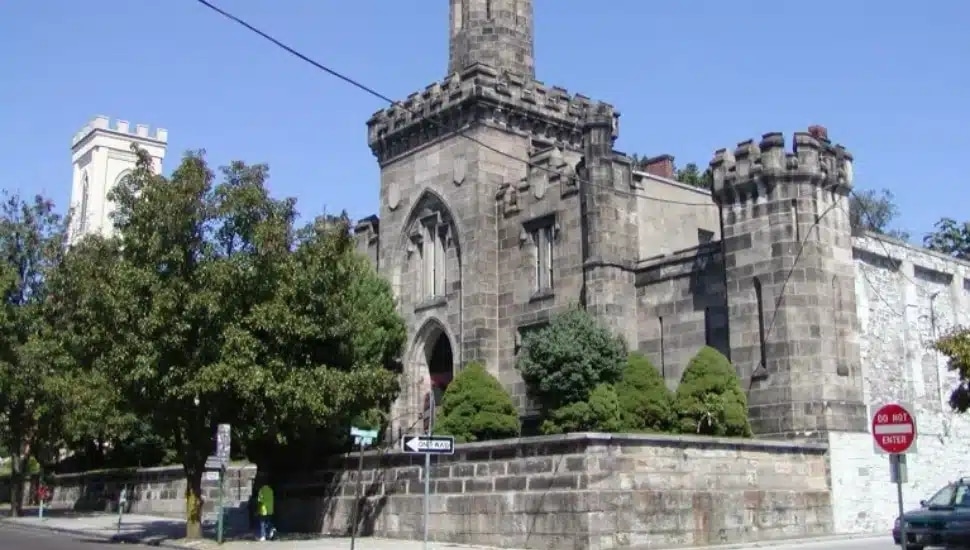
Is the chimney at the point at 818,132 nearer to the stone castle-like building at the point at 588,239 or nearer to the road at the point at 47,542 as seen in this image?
the stone castle-like building at the point at 588,239

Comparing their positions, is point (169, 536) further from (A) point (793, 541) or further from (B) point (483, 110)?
(B) point (483, 110)

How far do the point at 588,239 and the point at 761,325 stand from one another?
6.34 metres

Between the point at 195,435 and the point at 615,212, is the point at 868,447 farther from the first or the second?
the point at 195,435

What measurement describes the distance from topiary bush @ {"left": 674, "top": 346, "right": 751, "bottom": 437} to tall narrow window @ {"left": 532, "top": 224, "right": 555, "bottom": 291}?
7683mm

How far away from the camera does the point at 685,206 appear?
35000 millimetres

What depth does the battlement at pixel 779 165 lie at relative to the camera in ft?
88.9

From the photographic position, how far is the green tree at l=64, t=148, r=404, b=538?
24078 mm

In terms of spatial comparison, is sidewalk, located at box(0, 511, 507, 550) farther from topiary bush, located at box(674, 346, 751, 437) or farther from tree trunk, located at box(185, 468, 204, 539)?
topiary bush, located at box(674, 346, 751, 437)

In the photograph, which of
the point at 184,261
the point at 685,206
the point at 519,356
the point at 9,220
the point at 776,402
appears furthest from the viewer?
the point at 9,220

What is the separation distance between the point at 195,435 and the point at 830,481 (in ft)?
50.2

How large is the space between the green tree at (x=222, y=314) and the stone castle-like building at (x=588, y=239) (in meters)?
8.33

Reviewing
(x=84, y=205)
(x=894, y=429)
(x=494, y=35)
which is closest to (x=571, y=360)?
(x=494, y=35)

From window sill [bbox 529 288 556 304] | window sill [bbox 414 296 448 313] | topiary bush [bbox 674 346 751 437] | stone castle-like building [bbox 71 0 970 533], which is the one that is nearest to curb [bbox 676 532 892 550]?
stone castle-like building [bbox 71 0 970 533]

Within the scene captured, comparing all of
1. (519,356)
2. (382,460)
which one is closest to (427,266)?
(519,356)
